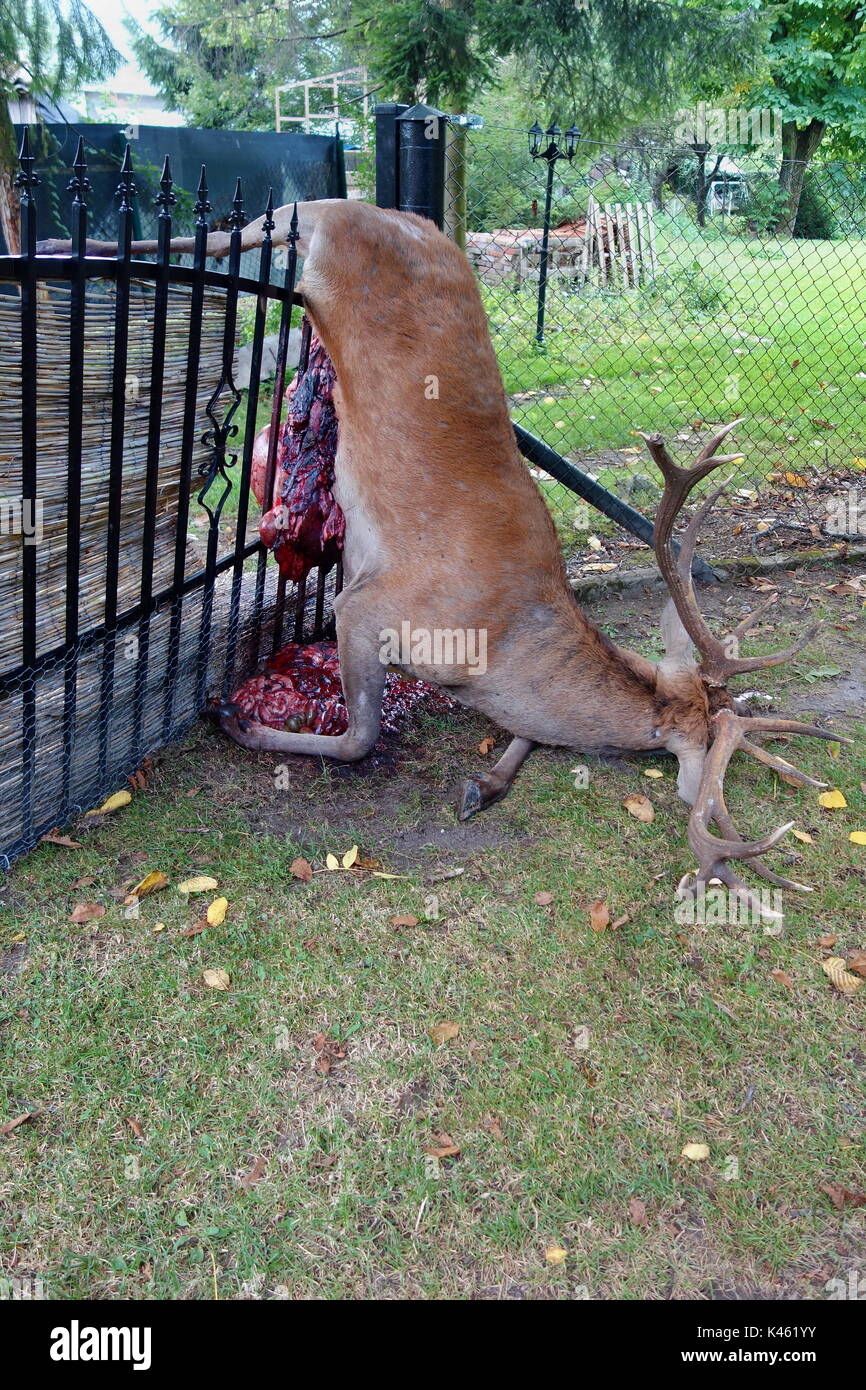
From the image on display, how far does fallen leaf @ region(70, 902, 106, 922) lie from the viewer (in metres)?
3.38

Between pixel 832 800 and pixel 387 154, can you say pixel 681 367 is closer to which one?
pixel 387 154

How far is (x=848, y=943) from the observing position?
11.4ft

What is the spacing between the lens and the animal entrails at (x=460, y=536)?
3.82 metres

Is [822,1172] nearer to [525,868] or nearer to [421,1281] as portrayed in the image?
[421,1281]

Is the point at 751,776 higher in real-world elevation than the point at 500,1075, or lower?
higher

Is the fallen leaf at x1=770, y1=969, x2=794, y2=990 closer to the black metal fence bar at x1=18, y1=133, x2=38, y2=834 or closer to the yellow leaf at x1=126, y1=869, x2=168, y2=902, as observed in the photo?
the yellow leaf at x1=126, y1=869, x2=168, y2=902

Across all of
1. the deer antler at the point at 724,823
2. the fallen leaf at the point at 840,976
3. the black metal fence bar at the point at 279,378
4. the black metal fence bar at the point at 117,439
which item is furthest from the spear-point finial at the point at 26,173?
the fallen leaf at the point at 840,976

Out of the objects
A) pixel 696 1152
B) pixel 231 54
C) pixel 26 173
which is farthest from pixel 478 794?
pixel 231 54

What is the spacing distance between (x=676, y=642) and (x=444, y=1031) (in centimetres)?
183

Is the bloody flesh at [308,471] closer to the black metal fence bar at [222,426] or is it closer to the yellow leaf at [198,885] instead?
the black metal fence bar at [222,426]

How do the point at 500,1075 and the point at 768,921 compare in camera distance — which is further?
the point at 768,921

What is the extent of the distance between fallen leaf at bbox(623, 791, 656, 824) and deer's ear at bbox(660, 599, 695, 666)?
0.60 m
